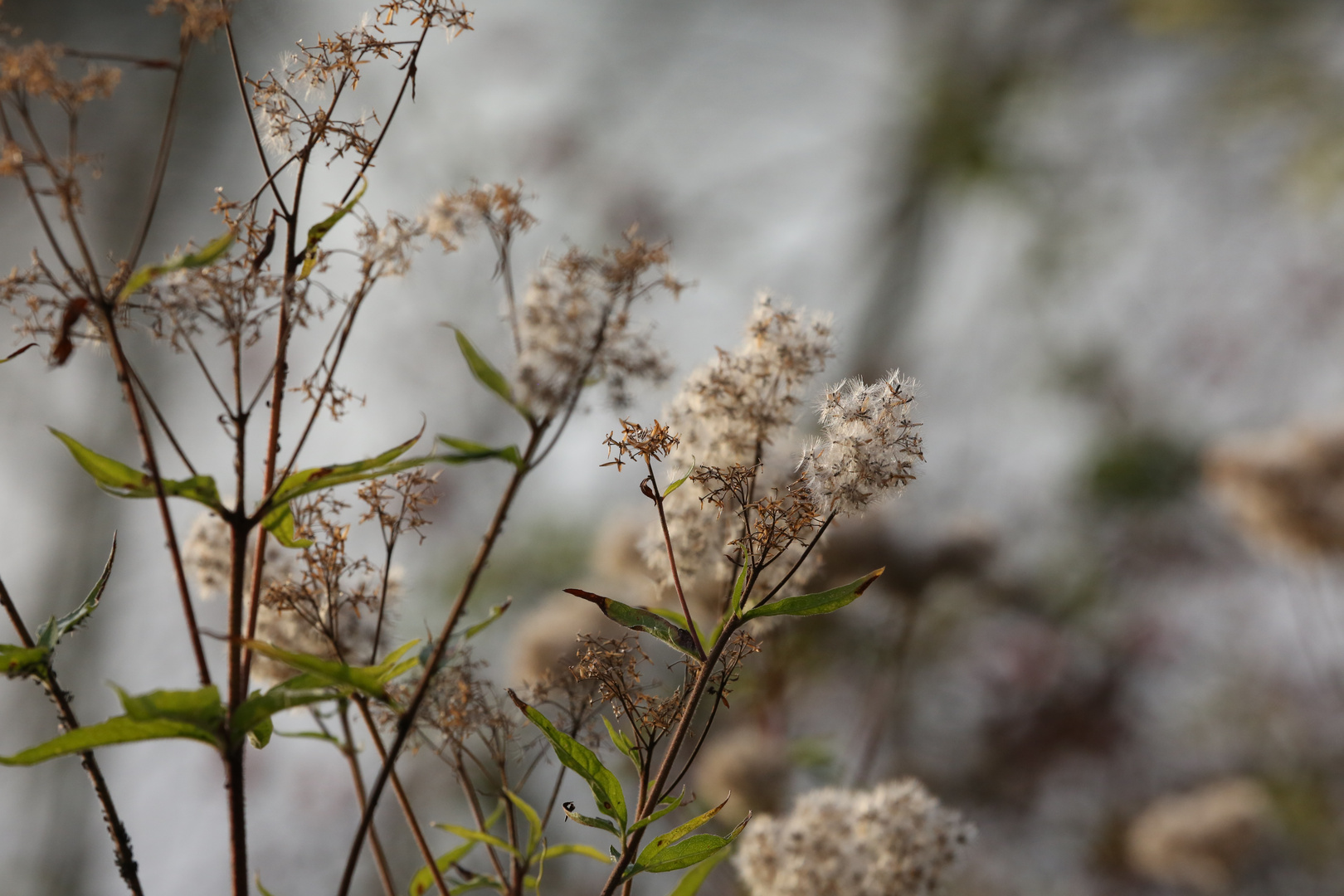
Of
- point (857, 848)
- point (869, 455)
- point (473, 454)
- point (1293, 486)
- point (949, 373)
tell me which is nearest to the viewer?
point (473, 454)

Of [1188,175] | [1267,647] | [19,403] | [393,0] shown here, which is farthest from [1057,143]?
[19,403]

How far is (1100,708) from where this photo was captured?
2547 mm

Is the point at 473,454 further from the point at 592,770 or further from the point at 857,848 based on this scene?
the point at 857,848

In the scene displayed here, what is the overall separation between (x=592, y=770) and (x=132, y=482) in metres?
0.24

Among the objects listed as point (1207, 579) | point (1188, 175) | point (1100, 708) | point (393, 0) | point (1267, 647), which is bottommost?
point (393, 0)

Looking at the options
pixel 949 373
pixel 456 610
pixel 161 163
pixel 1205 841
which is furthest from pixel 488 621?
pixel 949 373

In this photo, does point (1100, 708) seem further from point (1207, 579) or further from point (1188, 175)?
point (1188, 175)

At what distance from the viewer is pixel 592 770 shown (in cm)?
39

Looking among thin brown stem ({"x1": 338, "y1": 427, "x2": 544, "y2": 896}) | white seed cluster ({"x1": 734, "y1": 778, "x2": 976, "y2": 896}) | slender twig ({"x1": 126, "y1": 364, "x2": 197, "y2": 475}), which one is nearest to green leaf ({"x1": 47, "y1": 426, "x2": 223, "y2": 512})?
slender twig ({"x1": 126, "y1": 364, "x2": 197, "y2": 475})

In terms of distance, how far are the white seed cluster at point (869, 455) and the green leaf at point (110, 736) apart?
27 cm

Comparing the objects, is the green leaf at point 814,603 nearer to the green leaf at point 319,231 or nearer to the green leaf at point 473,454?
the green leaf at point 473,454

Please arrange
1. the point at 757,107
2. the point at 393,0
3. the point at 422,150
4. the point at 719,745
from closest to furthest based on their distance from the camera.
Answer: the point at 393,0, the point at 719,745, the point at 422,150, the point at 757,107

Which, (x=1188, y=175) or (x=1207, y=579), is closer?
(x=1207, y=579)

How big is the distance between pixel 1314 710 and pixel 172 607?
369 centimetres
